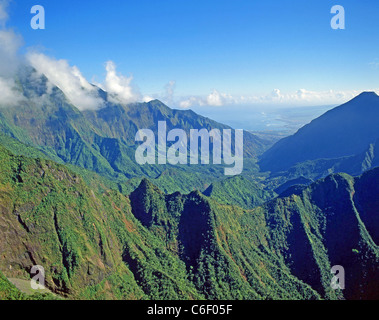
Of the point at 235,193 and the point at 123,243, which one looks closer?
the point at 123,243

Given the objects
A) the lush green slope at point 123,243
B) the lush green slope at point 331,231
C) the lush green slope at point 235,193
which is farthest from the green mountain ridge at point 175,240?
the lush green slope at point 235,193

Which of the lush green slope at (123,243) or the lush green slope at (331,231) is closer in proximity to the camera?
the lush green slope at (123,243)

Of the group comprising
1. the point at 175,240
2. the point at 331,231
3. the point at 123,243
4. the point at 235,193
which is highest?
the point at 123,243

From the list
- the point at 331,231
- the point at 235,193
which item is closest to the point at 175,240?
the point at 331,231

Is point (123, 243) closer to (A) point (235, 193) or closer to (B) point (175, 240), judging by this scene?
(B) point (175, 240)

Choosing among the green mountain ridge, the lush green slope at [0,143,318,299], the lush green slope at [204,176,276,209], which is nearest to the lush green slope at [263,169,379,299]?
the green mountain ridge

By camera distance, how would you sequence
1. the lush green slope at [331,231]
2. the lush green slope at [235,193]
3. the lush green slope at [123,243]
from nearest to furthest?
the lush green slope at [123,243], the lush green slope at [331,231], the lush green slope at [235,193]

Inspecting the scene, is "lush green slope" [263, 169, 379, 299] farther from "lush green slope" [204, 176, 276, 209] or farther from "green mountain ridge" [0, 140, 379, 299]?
"lush green slope" [204, 176, 276, 209]

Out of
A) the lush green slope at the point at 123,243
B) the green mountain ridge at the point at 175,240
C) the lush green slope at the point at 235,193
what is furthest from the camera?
the lush green slope at the point at 235,193

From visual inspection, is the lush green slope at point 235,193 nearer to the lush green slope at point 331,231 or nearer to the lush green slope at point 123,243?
the lush green slope at point 331,231

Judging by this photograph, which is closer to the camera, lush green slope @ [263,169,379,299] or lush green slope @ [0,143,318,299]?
lush green slope @ [0,143,318,299]

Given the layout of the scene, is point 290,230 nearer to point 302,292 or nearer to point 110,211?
point 302,292

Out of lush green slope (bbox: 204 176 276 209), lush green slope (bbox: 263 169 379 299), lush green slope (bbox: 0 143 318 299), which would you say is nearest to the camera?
lush green slope (bbox: 0 143 318 299)
